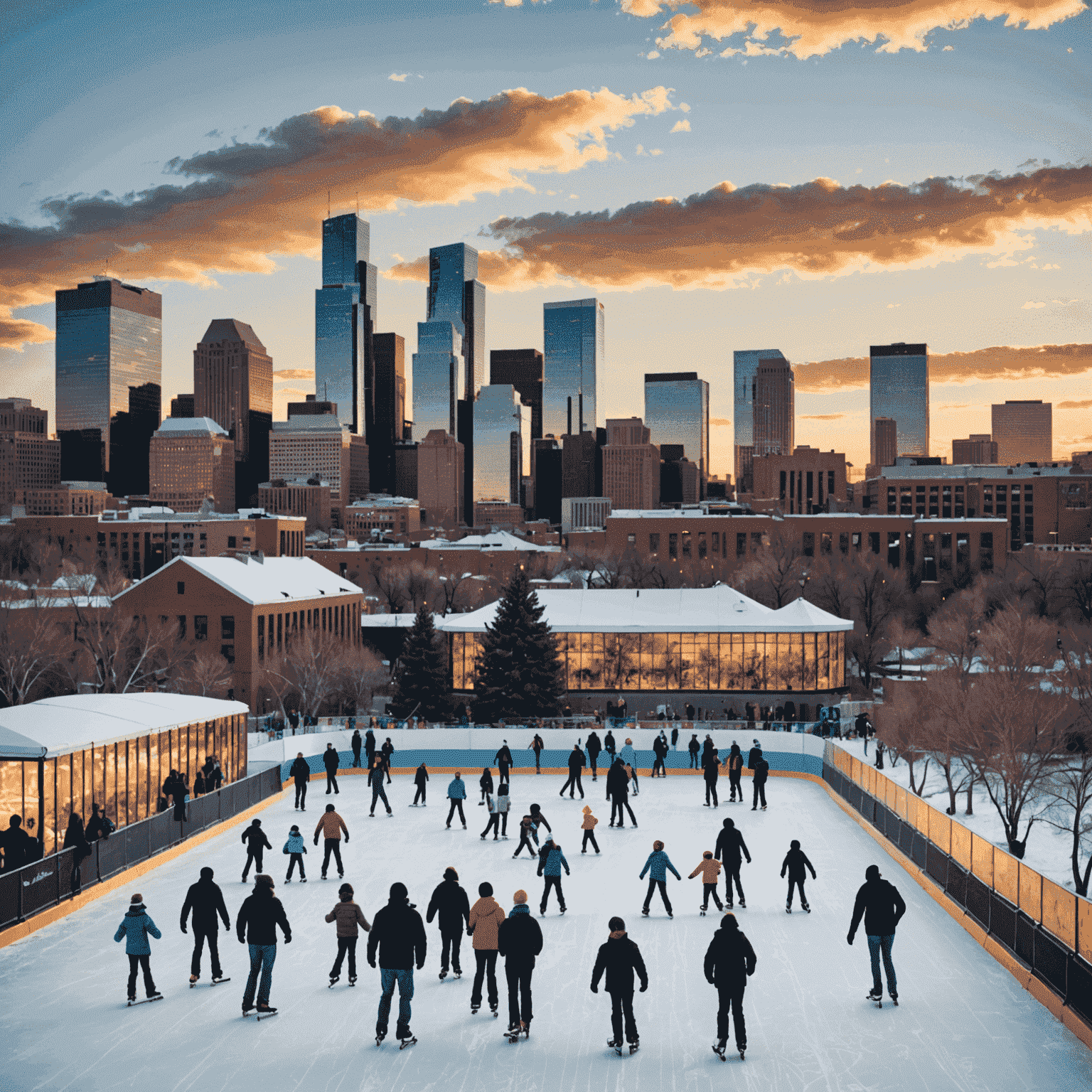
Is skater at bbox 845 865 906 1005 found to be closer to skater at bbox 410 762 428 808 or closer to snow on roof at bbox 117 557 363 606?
skater at bbox 410 762 428 808

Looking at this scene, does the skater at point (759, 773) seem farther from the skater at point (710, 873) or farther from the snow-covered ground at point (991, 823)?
the snow-covered ground at point (991, 823)

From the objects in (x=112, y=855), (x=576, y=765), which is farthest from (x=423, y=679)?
(x=112, y=855)

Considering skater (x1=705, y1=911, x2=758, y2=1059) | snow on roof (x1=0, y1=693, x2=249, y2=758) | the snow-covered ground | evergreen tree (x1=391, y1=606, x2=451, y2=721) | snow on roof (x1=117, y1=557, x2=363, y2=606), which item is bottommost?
the snow-covered ground

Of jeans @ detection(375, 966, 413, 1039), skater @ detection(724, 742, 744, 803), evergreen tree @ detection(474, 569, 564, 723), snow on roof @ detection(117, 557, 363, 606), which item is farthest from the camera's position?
snow on roof @ detection(117, 557, 363, 606)

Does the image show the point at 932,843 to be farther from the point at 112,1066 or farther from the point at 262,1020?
the point at 112,1066

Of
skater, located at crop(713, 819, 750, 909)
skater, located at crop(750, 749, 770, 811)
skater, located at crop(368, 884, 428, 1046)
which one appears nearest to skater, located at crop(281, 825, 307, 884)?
skater, located at crop(713, 819, 750, 909)

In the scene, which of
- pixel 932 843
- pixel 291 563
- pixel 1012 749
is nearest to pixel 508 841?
pixel 932 843

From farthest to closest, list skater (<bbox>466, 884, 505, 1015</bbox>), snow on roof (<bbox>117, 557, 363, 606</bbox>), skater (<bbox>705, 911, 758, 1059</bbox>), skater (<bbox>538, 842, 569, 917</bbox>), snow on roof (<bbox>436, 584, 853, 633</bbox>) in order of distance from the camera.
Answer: snow on roof (<bbox>117, 557, 363, 606</bbox>) → snow on roof (<bbox>436, 584, 853, 633</bbox>) → skater (<bbox>538, 842, 569, 917</bbox>) → skater (<bbox>466, 884, 505, 1015</bbox>) → skater (<bbox>705, 911, 758, 1059</bbox>)

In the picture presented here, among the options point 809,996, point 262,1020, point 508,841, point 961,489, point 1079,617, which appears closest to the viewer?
point 262,1020
